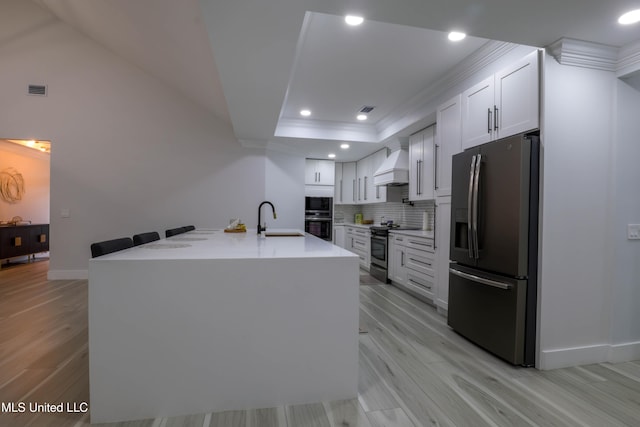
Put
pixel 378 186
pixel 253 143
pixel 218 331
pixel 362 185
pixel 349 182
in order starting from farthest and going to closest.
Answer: pixel 349 182 → pixel 362 185 → pixel 378 186 → pixel 253 143 → pixel 218 331

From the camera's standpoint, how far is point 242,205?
532cm

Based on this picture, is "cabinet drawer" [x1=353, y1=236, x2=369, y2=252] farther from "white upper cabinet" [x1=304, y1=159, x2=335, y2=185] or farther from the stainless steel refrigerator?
the stainless steel refrigerator

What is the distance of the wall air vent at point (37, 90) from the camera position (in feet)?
15.2

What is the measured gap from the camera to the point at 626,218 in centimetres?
234

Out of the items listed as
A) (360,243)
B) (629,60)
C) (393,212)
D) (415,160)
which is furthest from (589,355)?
(360,243)

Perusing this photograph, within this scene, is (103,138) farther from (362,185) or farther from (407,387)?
(407,387)

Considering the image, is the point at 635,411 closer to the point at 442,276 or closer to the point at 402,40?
the point at 442,276

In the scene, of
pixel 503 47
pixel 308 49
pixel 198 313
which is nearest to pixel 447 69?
pixel 503 47

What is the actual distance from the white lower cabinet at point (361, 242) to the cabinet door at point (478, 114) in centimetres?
310

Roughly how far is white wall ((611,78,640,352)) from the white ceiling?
48cm

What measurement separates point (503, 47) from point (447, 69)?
63cm

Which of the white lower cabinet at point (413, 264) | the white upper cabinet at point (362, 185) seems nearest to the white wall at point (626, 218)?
the white lower cabinet at point (413, 264)

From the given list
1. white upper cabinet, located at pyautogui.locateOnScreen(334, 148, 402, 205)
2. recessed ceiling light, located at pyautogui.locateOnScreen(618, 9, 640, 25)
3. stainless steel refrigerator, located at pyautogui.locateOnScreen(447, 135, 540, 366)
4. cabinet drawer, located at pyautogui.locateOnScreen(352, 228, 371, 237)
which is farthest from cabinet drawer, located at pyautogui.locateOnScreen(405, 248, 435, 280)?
recessed ceiling light, located at pyautogui.locateOnScreen(618, 9, 640, 25)

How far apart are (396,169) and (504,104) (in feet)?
8.00
